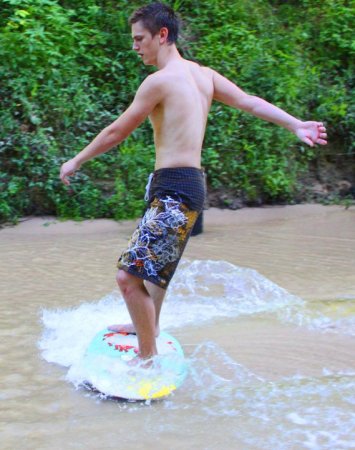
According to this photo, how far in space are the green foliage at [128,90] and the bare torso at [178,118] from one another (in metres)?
4.40

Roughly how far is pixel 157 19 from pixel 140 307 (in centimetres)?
141

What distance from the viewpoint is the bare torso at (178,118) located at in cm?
330

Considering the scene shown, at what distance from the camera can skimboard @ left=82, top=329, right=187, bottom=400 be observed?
10.5 ft

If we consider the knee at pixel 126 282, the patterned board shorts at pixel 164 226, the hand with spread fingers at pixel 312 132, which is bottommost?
the knee at pixel 126 282

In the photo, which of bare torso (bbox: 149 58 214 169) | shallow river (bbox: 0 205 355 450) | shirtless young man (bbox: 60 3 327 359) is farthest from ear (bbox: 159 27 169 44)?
shallow river (bbox: 0 205 355 450)

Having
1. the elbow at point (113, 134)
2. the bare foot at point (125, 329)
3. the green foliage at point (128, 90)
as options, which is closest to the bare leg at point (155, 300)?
the bare foot at point (125, 329)

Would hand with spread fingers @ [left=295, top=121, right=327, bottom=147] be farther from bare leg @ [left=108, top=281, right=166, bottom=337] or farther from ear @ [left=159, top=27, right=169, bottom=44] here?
bare leg @ [left=108, top=281, right=166, bottom=337]

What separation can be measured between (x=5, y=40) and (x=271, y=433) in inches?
260

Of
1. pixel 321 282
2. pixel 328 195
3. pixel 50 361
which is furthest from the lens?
pixel 328 195

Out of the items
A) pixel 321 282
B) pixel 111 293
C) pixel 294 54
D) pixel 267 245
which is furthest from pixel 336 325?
pixel 294 54

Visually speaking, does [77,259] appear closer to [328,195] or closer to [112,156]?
[112,156]

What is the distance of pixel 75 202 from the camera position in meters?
7.80

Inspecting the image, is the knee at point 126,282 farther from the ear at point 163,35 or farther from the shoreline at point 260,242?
the shoreline at point 260,242

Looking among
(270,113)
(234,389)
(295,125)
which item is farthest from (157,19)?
(234,389)
